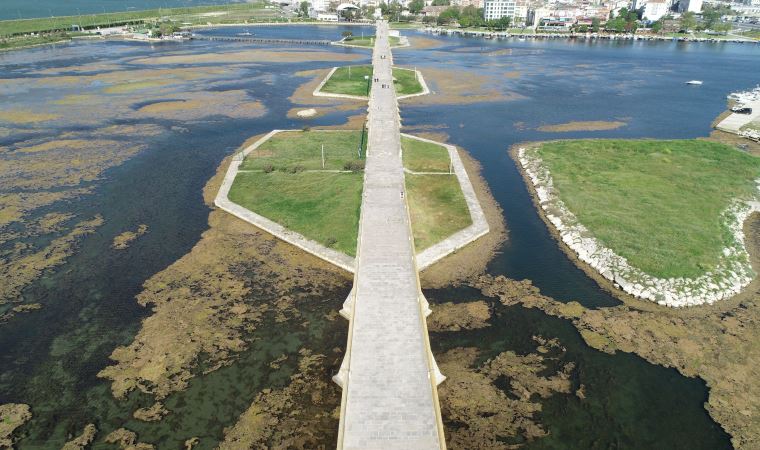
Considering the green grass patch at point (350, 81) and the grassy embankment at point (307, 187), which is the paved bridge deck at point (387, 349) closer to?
the grassy embankment at point (307, 187)

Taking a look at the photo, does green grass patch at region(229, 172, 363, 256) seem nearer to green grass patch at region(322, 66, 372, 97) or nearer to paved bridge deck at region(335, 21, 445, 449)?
paved bridge deck at region(335, 21, 445, 449)

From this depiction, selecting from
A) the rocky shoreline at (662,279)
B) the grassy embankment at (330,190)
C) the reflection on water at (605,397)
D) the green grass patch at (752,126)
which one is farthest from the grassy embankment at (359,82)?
the reflection on water at (605,397)

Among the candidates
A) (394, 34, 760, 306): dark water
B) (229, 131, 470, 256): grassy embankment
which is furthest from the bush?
(394, 34, 760, 306): dark water

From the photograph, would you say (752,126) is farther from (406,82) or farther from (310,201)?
(310,201)

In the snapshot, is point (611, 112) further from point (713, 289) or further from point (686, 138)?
point (713, 289)

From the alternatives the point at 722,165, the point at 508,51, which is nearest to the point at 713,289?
the point at 722,165
